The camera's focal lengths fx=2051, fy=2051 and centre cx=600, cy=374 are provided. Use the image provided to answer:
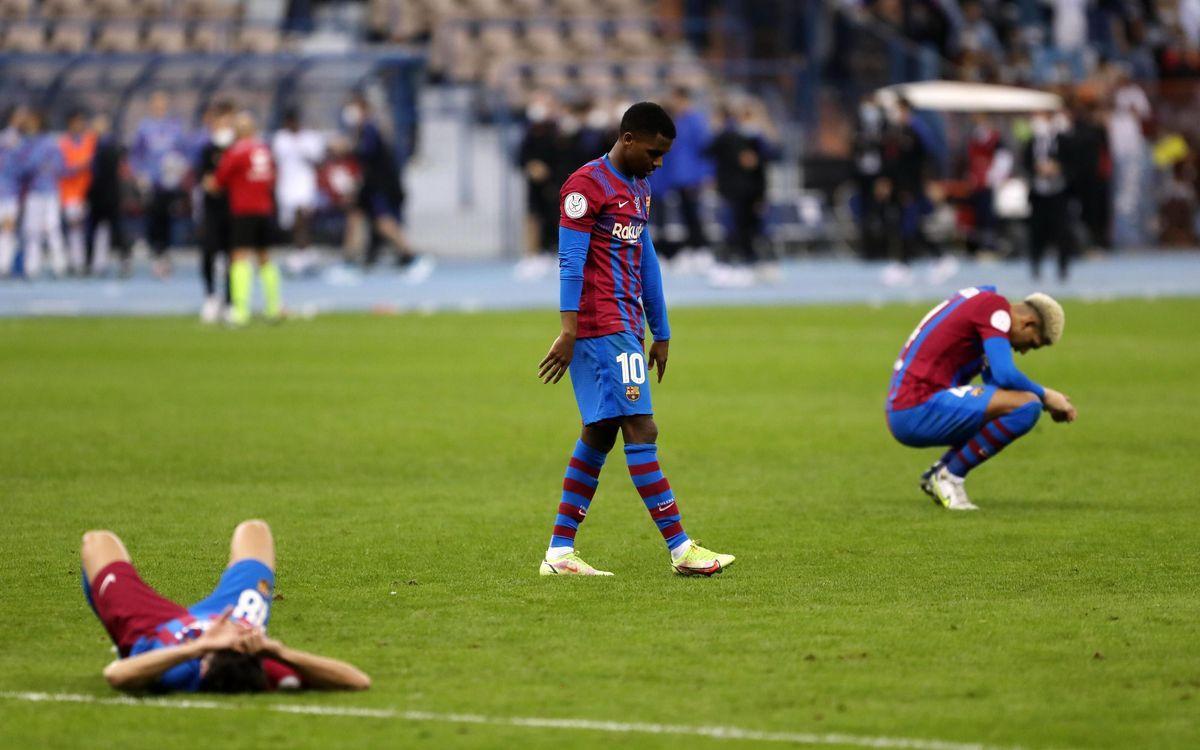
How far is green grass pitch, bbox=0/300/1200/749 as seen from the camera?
6590 millimetres

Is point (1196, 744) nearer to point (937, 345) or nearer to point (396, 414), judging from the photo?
point (937, 345)

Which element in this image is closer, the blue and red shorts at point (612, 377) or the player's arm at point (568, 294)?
the player's arm at point (568, 294)

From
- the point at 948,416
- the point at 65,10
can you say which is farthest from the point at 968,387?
the point at 65,10

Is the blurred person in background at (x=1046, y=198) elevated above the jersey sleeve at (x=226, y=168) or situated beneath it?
situated beneath

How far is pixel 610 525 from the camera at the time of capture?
1077 cm

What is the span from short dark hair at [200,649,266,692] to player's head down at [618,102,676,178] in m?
3.01

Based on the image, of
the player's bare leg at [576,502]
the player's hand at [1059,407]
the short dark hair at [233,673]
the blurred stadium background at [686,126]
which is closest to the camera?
the short dark hair at [233,673]

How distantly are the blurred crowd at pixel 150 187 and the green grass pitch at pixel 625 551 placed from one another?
12.9 meters

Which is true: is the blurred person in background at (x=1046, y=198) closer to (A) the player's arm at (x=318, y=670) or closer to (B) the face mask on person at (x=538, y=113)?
(B) the face mask on person at (x=538, y=113)

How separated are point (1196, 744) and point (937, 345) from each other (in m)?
5.20

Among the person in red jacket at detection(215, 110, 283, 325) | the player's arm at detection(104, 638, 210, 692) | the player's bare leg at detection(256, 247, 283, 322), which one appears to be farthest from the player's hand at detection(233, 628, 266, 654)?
the player's bare leg at detection(256, 247, 283, 322)

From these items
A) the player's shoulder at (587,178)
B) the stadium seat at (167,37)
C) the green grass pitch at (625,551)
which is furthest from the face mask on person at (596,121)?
the player's shoulder at (587,178)

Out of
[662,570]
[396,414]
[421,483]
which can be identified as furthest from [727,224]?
[662,570]

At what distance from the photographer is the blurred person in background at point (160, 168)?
3306 cm
